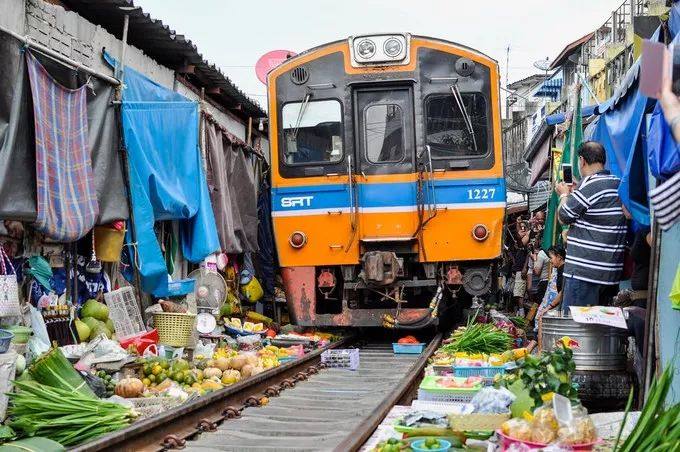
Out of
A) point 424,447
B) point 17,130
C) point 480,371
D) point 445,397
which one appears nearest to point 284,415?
point 445,397

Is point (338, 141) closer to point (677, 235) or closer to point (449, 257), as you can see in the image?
point (449, 257)

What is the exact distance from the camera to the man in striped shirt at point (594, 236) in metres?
5.98

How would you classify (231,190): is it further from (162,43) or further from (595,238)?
(595,238)

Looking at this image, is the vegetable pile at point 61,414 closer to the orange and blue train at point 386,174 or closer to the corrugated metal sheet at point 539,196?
the orange and blue train at point 386,174

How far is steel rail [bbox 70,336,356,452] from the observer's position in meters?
4.52

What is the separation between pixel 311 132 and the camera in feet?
32.8

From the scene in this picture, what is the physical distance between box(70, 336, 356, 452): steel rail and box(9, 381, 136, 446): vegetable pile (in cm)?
23

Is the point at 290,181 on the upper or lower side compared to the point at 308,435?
upper

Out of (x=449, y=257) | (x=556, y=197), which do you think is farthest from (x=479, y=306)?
(x=556, y=197)

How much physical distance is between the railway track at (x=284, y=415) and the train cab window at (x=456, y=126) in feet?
8.85

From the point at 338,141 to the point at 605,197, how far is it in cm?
448

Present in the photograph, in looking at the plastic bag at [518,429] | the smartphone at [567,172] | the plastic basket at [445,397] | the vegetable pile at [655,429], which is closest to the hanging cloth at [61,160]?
the plastic basket at [445,397]

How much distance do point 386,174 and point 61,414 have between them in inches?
220

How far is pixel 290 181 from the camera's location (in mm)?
9914
